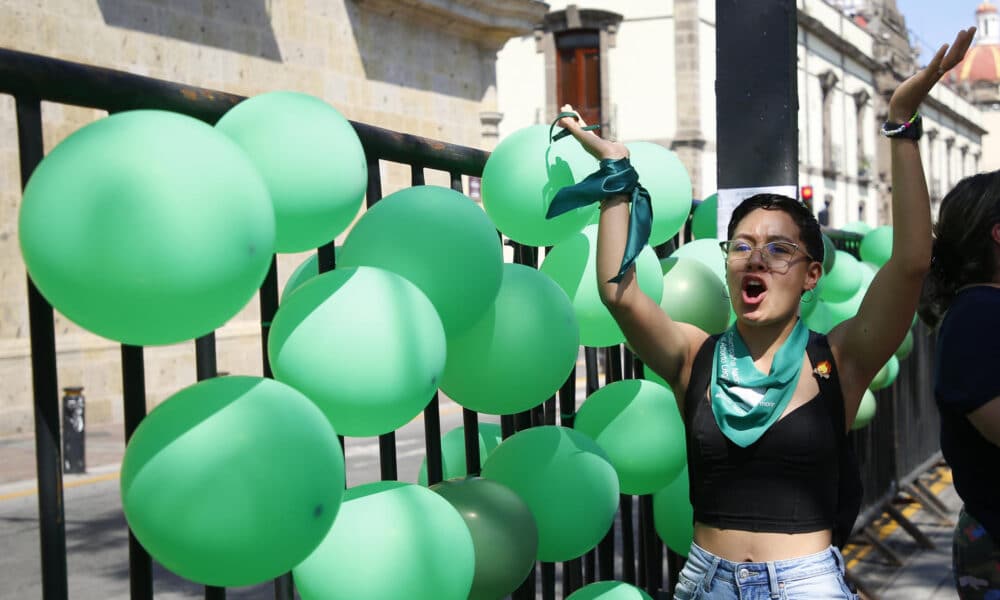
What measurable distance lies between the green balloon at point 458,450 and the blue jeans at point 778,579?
91 cm

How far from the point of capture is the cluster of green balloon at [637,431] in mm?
3141

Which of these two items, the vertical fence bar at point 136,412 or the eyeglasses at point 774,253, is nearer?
the vertical fence bar at point 136,412

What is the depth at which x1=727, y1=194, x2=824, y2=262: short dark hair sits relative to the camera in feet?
8.55

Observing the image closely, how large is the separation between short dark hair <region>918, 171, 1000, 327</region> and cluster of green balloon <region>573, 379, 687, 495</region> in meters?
0.82

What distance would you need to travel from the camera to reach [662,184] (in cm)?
347

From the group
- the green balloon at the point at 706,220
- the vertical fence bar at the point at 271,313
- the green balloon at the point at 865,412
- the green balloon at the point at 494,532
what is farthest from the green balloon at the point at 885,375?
the vertical fence bar at the point at 271,313

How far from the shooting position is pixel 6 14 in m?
11.8

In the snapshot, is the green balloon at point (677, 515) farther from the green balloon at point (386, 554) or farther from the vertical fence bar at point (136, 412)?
the vertical fence bar at point (136, 412)

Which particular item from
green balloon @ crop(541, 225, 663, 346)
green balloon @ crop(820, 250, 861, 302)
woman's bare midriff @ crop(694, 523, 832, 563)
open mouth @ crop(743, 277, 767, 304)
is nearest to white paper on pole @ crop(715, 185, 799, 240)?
green balloon @ crop(541, 225, 663, 346)

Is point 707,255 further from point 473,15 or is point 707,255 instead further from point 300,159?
point 473,15

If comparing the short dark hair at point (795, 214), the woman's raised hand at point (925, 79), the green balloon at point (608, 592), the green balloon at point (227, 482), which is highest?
the woman's raised hand at point (925, 79)

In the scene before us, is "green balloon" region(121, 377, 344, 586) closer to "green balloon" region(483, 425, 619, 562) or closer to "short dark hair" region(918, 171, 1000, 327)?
"green balloon" region(483, 425, 619, 562)

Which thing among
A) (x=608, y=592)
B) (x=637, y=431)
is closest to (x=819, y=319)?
(x=637, y=431)

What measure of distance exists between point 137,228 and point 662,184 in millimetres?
2112
